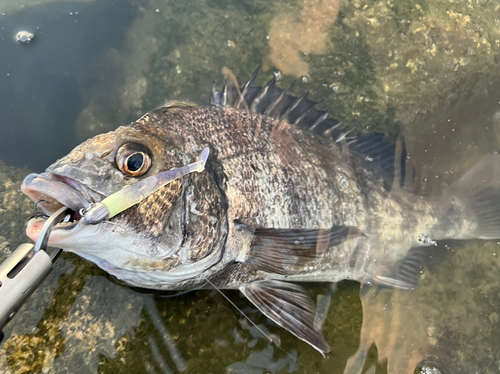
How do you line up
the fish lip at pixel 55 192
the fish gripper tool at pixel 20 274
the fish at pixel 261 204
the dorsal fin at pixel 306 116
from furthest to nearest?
the dorsal fin at pixel 306 116 < the fish at pixel 261 204 < the fish lip at pixel 55 192 < the fish gripper tool at pixel 20 274

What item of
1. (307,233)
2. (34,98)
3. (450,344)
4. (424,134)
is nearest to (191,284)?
(307,233)

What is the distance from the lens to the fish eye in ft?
5.28

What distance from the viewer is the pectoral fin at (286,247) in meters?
2.14

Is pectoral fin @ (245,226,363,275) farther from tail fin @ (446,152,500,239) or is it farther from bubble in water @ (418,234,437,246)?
tail fin @ (446,152,500,239)

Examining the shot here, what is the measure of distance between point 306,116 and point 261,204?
91cm

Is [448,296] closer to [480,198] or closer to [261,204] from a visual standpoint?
[480,198]

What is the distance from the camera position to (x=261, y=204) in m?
2.21

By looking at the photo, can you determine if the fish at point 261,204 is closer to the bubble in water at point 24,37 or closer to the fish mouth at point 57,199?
the fish mouth at point 57,199

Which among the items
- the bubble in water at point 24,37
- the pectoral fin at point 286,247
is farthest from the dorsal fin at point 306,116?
the bubble in water at point 24,37

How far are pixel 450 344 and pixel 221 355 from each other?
74.1 inches

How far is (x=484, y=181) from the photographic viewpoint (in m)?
3.24

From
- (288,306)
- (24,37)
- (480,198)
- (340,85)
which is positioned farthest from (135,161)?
(480,198)

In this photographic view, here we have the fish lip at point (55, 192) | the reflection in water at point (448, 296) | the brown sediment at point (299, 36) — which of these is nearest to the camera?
the fish lip at point (55, 192)

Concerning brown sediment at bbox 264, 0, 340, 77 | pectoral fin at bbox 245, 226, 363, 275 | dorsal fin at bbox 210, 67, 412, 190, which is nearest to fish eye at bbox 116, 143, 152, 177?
pectoral fin at bbox 245, 226, 363, 275
